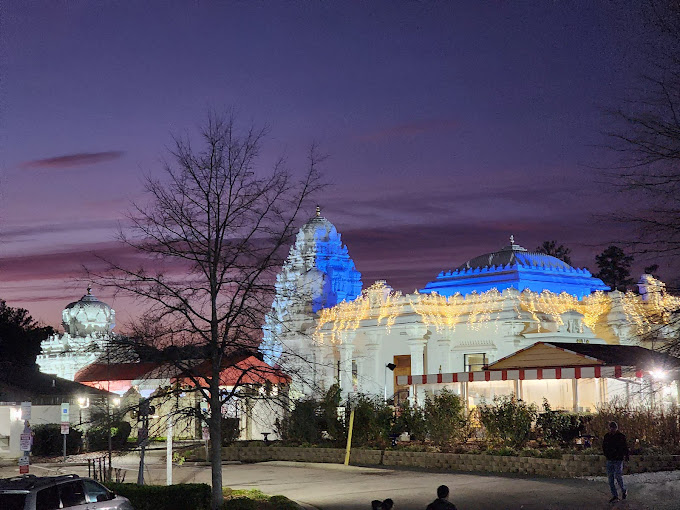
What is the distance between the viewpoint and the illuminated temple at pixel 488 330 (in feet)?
123

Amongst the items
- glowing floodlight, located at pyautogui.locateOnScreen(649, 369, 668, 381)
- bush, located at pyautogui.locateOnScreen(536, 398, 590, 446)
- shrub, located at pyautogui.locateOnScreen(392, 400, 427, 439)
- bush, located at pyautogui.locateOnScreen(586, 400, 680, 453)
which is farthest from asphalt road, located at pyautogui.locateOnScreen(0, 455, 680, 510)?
bush, located at pyautogui.locateOnScreen(536, 398, 590, 446)

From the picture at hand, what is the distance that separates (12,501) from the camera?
50.5ft

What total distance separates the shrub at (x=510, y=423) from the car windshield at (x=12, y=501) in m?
17.5

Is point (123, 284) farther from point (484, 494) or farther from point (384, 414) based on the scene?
point (384, 414)

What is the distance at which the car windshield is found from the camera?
15312mm

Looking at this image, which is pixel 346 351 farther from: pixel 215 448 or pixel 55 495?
pixel 55 495

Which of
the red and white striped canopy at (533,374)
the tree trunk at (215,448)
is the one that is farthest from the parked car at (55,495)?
the red and white striped canopy at (533,374)

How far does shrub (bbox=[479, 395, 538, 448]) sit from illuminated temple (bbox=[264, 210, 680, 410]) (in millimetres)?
4880

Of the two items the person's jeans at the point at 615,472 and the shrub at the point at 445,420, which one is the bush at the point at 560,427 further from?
the person's jeans at the point at 615,472

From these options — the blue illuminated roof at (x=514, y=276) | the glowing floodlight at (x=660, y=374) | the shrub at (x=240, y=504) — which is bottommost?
the shrub at (x=240, y=504)

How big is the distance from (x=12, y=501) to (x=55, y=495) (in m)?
0.78

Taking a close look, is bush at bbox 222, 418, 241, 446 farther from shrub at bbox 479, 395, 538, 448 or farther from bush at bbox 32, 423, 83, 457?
shrub at bbox 479, 395, 538, 448

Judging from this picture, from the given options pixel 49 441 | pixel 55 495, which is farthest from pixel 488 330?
pixel 55 495

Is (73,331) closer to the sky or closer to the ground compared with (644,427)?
closer to the sky
